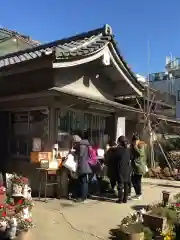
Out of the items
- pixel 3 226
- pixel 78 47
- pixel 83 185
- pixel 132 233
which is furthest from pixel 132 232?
pixel 78 47

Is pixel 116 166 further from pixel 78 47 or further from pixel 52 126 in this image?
pixel 78 47

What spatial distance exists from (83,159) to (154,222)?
9.94 ft

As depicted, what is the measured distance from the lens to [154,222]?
657 cm

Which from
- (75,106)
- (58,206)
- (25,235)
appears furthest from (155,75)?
(25,235)

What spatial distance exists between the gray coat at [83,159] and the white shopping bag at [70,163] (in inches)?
6.7

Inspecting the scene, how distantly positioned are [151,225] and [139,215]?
18.4 inches

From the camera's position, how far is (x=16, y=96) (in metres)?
9.97

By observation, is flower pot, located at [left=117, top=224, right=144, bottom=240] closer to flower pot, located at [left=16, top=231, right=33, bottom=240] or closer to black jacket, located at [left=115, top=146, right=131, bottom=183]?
flower pot, located at [left=16, top=231, right=33, bottom=240]

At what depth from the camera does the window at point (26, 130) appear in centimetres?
985

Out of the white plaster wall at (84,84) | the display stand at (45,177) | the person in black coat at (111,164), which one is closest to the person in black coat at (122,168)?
the person in black coat at (111,164)

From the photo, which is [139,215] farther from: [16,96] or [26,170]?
[16,96]

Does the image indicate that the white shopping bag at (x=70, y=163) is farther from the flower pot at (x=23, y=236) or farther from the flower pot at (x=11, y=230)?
the flower pot at (x=11, y=230)

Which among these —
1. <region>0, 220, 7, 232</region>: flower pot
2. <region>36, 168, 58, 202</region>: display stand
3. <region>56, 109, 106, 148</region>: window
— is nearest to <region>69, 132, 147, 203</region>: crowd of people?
<region>36, 168, 58, 202</region>: display stand

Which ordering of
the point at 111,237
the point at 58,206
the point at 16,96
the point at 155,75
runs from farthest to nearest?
the point at 155,75
the point at 16,96
the point at 58,206
the point at 111,237
